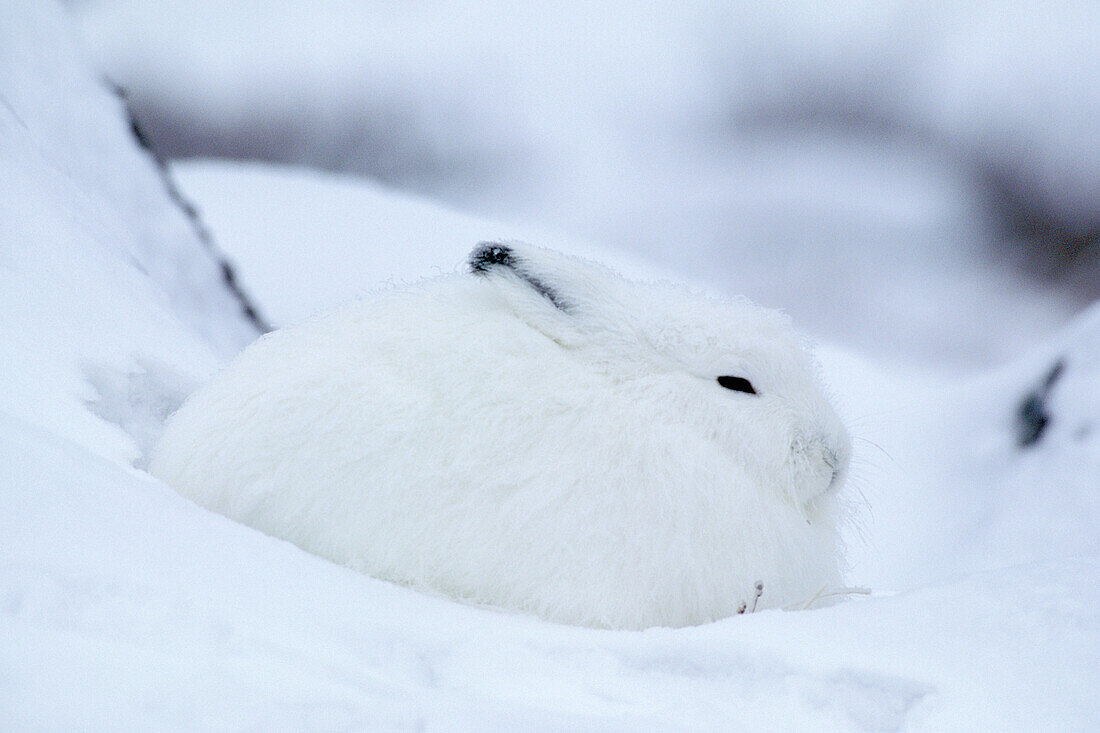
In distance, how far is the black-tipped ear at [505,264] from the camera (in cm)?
165

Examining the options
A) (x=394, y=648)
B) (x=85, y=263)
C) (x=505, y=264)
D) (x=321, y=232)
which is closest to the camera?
(x=394, y=648)

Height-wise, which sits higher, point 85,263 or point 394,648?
point 85,263

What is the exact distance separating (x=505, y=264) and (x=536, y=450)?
1.31 ft

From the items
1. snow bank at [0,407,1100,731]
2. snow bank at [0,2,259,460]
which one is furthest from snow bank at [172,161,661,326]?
snow bank at [0,407,1100,731]

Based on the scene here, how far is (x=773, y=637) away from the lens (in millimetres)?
1095

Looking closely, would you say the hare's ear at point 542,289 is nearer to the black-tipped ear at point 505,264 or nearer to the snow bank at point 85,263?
the black-tipped ear at point 505,264

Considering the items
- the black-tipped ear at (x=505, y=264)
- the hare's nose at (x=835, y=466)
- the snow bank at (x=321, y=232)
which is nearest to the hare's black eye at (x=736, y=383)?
the hare's nose at (x=835, y=466)

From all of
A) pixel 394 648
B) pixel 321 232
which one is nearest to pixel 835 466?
pixel 394 648

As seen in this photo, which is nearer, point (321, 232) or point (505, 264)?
point (505, 264)

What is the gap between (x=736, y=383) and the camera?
1.69 m

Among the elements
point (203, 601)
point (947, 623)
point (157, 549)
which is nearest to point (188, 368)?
point (157, 549)

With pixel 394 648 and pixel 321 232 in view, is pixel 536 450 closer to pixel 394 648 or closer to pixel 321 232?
pixel 394 648

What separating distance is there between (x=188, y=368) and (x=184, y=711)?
1.73m

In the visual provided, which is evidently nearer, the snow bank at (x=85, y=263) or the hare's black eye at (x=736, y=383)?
the hare's black eye at (x=736, y=383)
